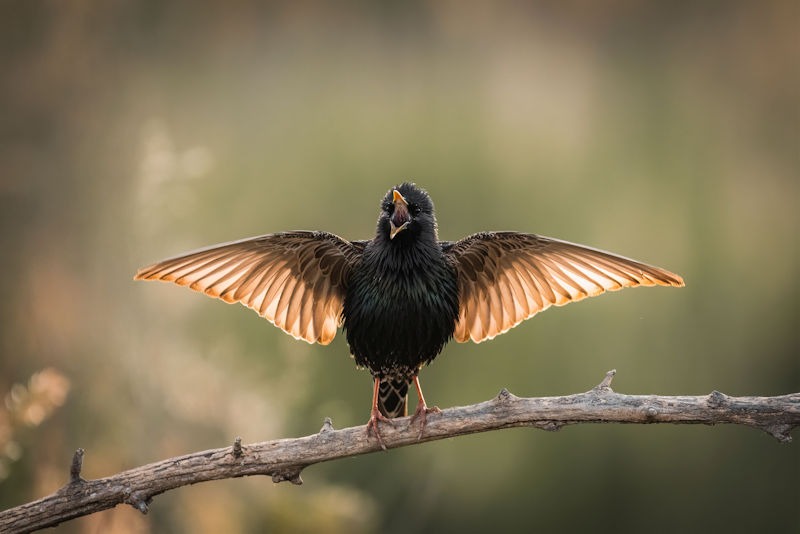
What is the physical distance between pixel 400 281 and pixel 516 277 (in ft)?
1.76

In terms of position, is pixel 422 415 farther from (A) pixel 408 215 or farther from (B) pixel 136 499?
(B) pixel 136 499

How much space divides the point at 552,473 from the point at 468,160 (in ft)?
6.57

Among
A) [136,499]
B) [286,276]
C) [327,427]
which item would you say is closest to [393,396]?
[327,427]

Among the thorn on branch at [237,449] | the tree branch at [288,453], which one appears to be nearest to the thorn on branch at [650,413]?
the tree branch at [288,453]

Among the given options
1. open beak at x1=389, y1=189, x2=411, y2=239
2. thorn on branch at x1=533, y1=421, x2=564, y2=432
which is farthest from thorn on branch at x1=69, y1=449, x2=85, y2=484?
thorn on branch at x1=533, y1=421, x2=564, y2=432

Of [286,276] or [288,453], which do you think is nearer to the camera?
[288,453]

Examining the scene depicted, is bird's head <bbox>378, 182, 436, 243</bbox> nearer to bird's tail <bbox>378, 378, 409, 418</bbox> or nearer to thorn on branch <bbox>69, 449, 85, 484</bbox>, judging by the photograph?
bird's tail <bbox>378, 378, 409, 418</bbox>

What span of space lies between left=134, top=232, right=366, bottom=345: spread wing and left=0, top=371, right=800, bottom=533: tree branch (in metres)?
0.64

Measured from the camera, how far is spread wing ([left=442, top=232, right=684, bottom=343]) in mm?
3118

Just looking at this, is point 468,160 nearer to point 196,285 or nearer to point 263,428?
point 263,428

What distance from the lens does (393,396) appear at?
3.23m

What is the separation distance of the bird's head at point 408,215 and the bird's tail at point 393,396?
55 cm

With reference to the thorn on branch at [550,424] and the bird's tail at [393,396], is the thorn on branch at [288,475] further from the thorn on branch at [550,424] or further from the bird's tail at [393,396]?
the thorn on branch at [550,424]

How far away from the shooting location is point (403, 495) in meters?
4.93
